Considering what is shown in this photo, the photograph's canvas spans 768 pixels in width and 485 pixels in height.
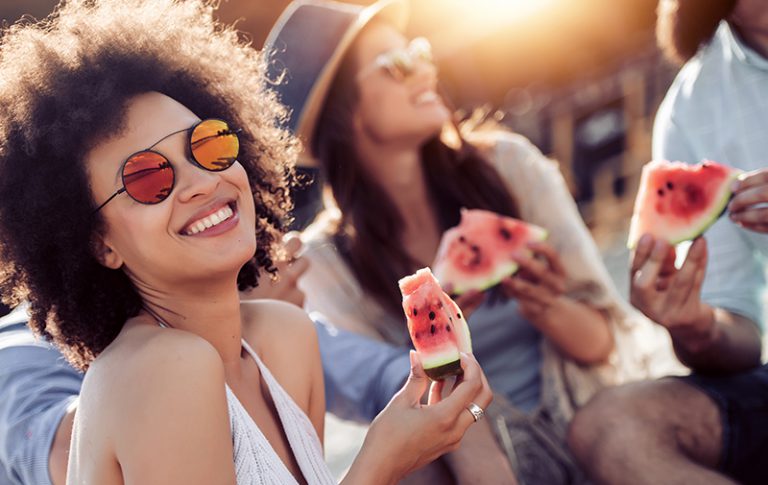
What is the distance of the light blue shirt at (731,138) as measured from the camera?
131 inches

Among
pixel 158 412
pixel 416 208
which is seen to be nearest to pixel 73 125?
pixel 158 412

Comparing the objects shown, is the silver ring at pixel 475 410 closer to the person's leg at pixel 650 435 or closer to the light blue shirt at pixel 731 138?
the person's leg at pixel 650 435

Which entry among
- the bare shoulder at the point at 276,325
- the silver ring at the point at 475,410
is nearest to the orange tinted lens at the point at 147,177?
the bare shoulder at the point at 276,325

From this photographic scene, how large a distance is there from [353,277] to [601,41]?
28.3ft

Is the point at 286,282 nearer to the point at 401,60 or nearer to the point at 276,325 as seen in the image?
the point at 276,325

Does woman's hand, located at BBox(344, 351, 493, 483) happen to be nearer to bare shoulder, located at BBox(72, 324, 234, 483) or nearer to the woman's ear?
bare shoulder, located at BBox(72, 324, 234, 483)

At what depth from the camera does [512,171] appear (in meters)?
4.16

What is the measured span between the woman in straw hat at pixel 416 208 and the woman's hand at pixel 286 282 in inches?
19.5

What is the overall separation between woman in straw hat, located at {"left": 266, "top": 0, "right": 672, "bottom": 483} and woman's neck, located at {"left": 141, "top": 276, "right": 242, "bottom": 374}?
1.44 meters

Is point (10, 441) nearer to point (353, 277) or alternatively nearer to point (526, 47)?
point (353, 277)

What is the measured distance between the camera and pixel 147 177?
2.13m

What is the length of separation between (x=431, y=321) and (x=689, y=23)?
190cm

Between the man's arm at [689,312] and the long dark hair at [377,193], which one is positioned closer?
the man's arm at [689,312]

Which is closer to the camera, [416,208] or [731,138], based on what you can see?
[731,138]
